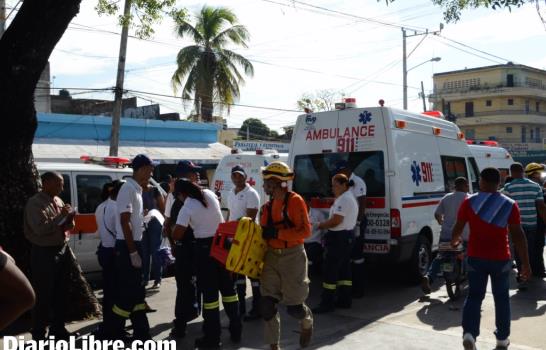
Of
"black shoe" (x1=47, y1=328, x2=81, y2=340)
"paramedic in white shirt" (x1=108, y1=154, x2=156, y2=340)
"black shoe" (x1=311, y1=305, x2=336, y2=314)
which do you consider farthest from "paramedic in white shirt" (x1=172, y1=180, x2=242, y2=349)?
"black shoe" (x1=311, y1=305, x2=336, y2=314)

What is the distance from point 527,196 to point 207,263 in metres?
5.26

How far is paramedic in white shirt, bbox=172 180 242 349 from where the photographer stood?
559 centimetres

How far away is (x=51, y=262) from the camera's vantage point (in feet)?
18.3

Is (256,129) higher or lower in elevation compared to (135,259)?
higher

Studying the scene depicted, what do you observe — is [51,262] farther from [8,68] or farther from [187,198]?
[8,68]

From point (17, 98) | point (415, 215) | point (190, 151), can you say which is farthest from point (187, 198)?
point (190, 151)

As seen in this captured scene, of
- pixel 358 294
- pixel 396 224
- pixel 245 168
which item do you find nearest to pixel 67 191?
pixel 358 294

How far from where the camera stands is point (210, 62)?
2647 centimetres

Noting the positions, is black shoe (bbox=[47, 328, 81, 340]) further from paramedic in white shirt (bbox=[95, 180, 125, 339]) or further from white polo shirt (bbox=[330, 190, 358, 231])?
white polo shirt (bbox=[330, 190, 358, 231])

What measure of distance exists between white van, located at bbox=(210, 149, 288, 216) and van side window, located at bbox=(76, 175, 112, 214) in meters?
5.17

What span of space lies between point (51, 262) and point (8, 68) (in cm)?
212

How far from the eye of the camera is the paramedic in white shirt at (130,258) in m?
5.29

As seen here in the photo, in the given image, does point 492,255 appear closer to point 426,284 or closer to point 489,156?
point 426,284

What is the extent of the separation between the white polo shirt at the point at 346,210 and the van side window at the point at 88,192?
11.3ft
